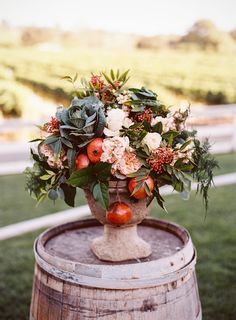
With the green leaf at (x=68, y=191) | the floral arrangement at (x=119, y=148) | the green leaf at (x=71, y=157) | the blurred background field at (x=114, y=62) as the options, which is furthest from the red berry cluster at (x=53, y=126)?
the blurred background field at (x=114, y=62)

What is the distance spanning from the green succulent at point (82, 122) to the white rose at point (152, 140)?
18 cm

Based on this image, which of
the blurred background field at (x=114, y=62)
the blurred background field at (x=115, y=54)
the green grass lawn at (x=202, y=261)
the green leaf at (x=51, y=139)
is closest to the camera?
the green leaf at (x=51, y=139)

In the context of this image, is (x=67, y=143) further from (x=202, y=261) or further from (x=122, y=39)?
(x=122, y=39)

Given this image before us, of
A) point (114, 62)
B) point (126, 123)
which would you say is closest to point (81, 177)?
point (126, 123)

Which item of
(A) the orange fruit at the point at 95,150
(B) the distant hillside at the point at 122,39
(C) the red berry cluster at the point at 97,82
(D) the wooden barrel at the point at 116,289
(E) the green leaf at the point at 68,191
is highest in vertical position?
(B) the distant hillside at the point at 122,39

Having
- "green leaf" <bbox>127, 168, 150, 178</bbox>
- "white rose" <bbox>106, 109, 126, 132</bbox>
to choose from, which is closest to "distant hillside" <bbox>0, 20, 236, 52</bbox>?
"white rose" <bbox>106, 109, 126, 132</bbox>

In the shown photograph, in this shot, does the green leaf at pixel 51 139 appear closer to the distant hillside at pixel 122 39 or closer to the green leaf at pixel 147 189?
the green leaf at pixel 147 189

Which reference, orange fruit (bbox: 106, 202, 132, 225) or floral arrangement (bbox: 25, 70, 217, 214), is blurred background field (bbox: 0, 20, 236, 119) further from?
orange fruit (bbox: 106, 202, 132, 225)

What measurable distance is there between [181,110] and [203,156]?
22cm

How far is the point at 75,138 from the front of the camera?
177 centimetres

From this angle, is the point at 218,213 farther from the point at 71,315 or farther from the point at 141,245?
→ the point at 71,315

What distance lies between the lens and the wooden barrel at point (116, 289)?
1.67 meters

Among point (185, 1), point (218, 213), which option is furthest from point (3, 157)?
point (185, 1)

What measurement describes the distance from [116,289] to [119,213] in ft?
1.00
